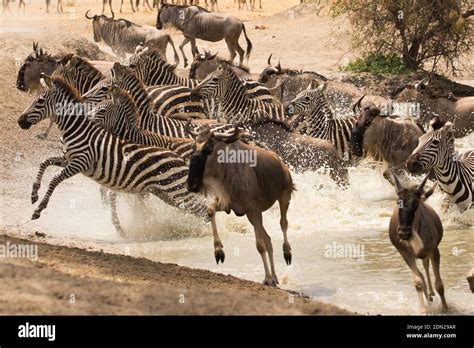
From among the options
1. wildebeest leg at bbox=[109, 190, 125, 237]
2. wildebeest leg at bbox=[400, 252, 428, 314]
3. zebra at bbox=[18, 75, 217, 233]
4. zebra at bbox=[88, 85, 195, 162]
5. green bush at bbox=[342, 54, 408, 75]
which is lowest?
green bush at bbox=[342, 54, 408, 75]

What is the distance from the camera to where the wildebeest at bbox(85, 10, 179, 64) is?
26.6 metres

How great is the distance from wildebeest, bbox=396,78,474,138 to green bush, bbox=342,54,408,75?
4474 mm

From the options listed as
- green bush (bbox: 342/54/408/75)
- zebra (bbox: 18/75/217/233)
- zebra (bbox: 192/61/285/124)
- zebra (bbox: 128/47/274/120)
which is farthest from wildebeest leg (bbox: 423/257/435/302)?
green bush (bbox: 342/54/408/75)

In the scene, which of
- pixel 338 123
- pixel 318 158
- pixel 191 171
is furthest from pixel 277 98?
pixel 191 171

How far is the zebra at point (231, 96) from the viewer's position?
17.2 metres

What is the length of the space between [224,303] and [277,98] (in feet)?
37.2

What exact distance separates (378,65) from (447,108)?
505cm

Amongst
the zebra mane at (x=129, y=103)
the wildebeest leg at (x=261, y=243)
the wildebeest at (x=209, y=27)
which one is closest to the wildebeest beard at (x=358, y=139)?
the zebra mane at (x=129, y=103)

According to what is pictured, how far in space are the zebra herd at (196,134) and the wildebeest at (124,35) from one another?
24.6 feet

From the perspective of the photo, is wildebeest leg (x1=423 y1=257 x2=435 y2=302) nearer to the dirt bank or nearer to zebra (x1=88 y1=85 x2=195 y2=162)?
the dirt bank

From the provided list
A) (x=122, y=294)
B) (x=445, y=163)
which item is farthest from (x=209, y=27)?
(x=122, y=294)

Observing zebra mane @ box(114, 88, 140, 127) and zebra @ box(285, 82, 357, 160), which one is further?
zebra @ box(285, 82, 357, 160)

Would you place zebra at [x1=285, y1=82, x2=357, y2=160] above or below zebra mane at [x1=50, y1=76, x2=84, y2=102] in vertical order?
below

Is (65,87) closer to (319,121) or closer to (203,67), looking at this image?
(319,121)
